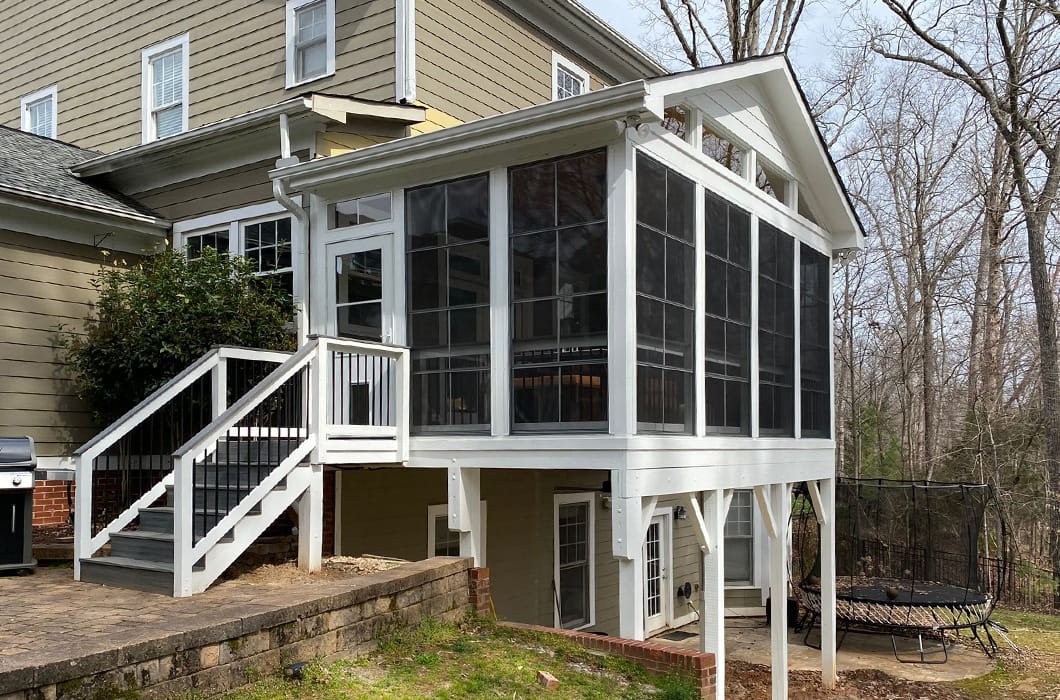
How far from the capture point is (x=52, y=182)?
1087 centimetres

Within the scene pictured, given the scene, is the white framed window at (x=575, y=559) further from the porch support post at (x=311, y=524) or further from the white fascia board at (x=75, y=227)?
the white fascia board at (x=75, y=227)

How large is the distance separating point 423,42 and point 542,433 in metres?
5.45

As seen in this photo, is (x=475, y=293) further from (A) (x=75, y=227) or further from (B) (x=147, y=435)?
(A) (x=75, y=227)

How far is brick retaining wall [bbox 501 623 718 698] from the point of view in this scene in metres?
6.66

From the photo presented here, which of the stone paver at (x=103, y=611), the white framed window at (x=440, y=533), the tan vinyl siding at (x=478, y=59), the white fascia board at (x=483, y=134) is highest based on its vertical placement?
the tan vinyl siding at (x=478, y=59)

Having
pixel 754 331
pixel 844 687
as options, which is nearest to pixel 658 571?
pixel 844 687

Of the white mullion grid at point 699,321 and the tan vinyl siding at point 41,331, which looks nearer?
the white mullion grid at point 699,321

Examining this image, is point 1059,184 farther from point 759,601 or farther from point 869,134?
point 759,601

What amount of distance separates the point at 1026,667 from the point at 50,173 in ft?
44.6

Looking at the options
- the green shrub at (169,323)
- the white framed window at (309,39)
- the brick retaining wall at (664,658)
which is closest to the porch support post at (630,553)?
the brick retaining wall at (664,658)

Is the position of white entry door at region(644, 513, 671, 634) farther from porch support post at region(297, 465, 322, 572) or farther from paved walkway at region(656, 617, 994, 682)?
porch support post at region(297, 465, 322, 572)

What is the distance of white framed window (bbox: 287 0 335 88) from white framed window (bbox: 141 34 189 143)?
6.62 feet

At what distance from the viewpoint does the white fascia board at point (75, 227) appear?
980 cm

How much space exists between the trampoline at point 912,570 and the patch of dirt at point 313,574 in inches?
293
